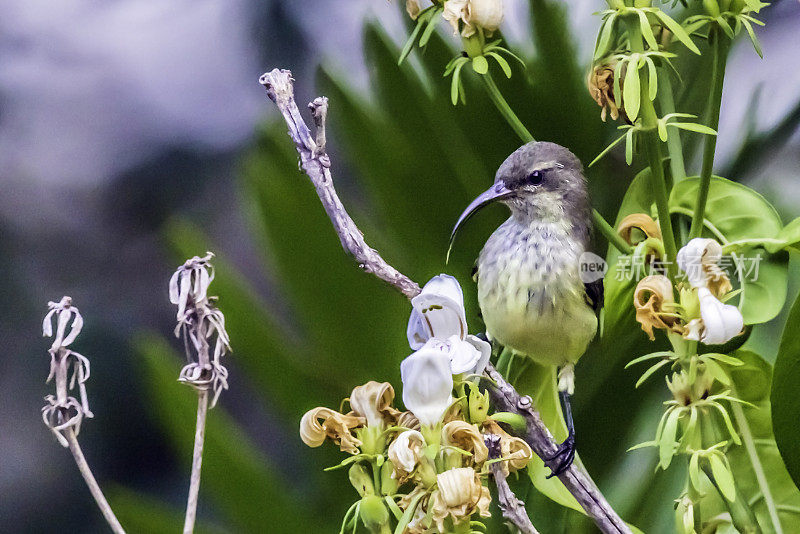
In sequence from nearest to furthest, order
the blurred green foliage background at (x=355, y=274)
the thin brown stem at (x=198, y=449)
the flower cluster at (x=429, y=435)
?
1. the flower cluster at (x=429, y=435)
2. the thin brown stem at (x=198, y=449)
3. the blurred green foliage background at (x=355, y=274)

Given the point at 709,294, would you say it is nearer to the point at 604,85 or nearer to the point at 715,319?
the point at 715,319

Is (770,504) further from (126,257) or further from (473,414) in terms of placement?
(126,257)

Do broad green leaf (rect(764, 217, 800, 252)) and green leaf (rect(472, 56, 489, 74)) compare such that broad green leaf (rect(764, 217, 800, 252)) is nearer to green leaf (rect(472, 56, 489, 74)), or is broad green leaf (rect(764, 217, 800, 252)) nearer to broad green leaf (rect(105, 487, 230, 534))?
green leaf (rect(472, 56, 489, 74))

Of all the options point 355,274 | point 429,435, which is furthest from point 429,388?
point 355,274

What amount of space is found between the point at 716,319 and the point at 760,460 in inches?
6.1

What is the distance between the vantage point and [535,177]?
0.48m

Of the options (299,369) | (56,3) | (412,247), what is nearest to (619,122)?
(412,247)

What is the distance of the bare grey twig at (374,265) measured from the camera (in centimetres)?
42

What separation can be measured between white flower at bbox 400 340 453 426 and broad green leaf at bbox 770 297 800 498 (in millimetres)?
227

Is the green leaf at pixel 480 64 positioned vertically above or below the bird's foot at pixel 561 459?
above

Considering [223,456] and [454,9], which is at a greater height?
[454,9]

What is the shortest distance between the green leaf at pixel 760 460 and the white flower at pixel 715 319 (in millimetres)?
107

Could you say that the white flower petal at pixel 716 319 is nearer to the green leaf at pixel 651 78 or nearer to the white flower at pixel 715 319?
the white flower at pixel 715 319

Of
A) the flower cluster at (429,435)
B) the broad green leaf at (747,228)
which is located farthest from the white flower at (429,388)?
Result: the broad green leaf at (747,228)
